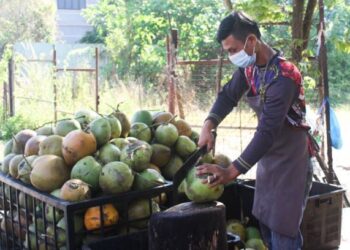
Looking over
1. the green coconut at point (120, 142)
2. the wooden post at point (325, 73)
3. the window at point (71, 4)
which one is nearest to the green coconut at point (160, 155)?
the green coconut at point (120, 142)

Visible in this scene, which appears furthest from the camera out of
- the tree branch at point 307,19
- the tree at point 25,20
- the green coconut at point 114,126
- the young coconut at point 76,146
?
the tree at point 25,20

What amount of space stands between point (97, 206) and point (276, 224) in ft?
3.16

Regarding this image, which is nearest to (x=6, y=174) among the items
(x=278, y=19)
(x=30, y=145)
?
(x=30, y=145)

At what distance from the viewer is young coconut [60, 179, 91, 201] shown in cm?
269

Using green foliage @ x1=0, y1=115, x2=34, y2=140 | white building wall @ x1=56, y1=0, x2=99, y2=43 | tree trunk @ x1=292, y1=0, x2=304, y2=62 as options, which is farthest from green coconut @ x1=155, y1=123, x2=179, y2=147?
white building wall @ x1=56, y1=0, x2=99, y2=43

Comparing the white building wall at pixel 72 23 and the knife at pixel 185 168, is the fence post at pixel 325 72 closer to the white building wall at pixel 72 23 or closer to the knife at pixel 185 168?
the knife at pixel 185 168

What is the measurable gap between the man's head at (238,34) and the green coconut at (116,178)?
33.2 inches

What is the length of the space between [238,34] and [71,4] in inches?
1125

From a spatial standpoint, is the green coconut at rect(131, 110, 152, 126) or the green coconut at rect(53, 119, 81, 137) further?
the green coconut at rect(131, 110, 152, 126)

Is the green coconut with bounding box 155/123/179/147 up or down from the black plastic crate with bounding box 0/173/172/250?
up

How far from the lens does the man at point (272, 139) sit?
102 inches

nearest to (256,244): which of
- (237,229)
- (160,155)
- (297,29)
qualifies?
(237,229)

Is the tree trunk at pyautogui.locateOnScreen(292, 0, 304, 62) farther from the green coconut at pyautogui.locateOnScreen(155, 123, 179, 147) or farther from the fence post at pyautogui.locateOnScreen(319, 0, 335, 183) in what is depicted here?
the green coconut at pyautogui.locateOnScreen(155, 123, 179, 147)

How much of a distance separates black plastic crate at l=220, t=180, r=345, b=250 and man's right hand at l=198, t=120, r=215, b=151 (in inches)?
26.3
